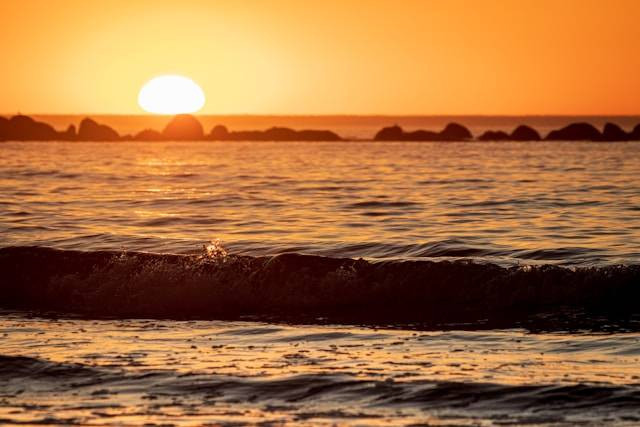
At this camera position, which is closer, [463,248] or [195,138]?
[463,248]

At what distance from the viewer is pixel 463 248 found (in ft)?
68.5

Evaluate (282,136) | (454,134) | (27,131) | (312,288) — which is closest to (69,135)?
(27,131)

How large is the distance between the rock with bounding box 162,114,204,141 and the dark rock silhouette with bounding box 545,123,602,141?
42789mm

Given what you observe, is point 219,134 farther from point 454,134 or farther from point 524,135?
point 524,135

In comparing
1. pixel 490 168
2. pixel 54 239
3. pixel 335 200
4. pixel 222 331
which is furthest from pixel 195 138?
pixel 222 331

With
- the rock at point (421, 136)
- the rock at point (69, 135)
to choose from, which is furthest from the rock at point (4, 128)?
the rock at point (421, 136)

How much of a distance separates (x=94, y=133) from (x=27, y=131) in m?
7.56

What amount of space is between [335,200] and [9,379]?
23.5 m

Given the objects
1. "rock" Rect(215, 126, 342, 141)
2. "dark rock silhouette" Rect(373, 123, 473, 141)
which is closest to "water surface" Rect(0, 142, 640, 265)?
"dark rock silhouette" Rect(373, 123, 473, 141)

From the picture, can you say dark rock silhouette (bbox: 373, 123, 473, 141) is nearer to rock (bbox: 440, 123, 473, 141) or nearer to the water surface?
rock (bbox: 440, 123, 473, 141)

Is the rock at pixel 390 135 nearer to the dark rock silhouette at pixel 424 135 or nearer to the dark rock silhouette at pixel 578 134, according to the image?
the dark rock silhouette at pixel 424 135

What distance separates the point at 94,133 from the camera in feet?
400

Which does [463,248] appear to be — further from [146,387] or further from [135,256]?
[146,387]

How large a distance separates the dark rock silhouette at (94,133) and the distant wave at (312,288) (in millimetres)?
104042
